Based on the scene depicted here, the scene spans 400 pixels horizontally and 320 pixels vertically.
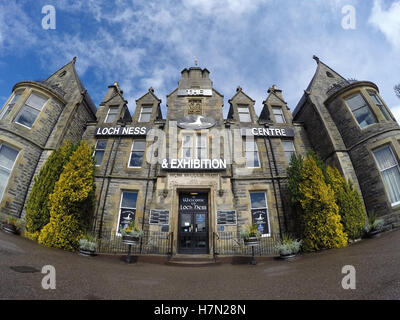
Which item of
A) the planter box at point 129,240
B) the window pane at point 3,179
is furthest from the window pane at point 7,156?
the planter box at point 129,240

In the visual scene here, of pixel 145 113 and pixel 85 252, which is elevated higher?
pixel 145 113

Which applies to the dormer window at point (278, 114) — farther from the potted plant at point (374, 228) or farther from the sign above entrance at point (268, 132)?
the potted plant at point (374, 228)

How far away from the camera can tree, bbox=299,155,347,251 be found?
10.1 m

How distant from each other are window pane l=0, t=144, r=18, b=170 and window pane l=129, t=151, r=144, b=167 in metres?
6.71

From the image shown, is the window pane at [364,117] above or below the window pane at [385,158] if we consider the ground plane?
above

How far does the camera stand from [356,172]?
13.3m

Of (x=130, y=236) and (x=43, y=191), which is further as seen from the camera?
(x=43, y=191)

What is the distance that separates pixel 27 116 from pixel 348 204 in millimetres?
20342

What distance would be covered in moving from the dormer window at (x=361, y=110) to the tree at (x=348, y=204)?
14.9 feet

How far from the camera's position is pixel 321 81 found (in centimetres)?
1742

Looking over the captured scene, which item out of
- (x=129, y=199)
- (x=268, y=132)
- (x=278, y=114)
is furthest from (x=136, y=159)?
(x=278, y=114)

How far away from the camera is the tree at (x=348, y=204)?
1099 cm

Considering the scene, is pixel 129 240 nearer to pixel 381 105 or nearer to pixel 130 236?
pixel 130 236
